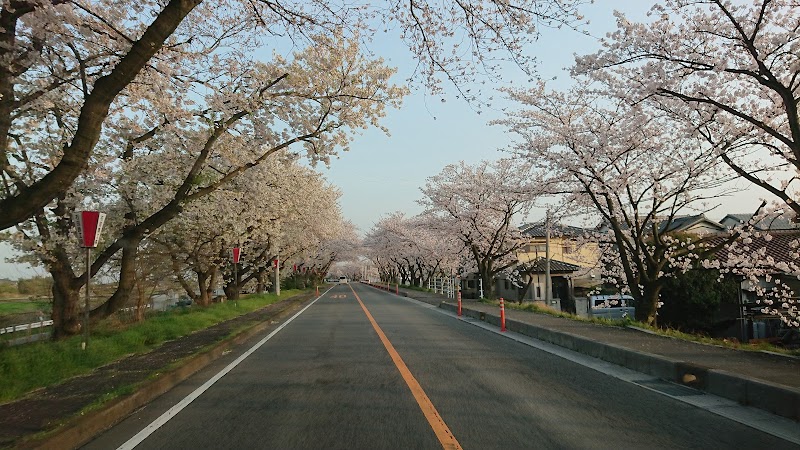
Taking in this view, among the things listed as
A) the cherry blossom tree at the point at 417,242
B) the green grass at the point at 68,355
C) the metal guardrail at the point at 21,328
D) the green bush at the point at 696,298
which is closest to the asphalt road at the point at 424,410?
the green grass at the point at 68,355

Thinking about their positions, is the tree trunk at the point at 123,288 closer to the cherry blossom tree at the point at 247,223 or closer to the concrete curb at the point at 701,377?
the cherry blossom tree at the point at 247,223

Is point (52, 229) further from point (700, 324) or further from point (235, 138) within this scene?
point (700, 324)

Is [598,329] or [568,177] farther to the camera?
[568,177]

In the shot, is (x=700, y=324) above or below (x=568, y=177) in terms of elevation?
below

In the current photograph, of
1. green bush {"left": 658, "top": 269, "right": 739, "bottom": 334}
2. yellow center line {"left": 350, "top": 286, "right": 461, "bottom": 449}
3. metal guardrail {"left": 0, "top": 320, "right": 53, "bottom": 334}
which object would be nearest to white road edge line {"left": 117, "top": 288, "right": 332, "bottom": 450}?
yellow center line {"left": 350, "top": 286, "right": 461, "bottom": 449}

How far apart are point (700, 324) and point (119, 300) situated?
70.2ft

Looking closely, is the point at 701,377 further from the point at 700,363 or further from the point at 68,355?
the point at 68,355

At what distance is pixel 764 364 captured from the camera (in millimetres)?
7520

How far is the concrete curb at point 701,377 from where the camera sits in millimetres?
5602

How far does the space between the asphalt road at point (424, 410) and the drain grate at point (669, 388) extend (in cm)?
25

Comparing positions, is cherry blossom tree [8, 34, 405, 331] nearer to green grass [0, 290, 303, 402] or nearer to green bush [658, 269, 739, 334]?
green grass [0, 290, 303, 402]

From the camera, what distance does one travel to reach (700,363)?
7633 millimetres

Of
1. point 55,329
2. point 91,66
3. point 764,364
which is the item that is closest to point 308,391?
point 764,364

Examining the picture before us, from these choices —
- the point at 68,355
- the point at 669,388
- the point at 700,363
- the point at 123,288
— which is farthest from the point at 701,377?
the point at 123,288
